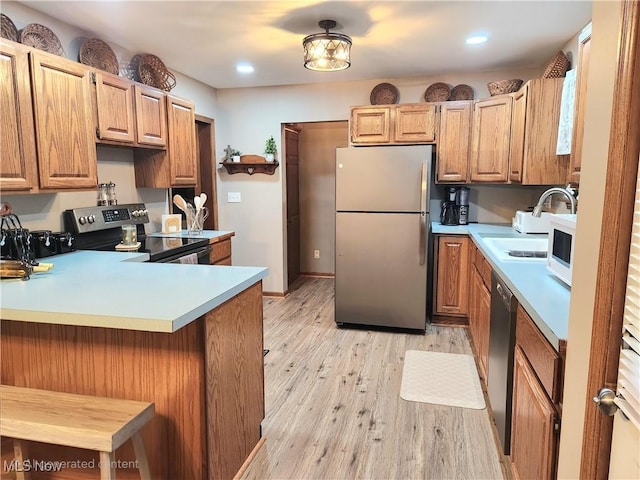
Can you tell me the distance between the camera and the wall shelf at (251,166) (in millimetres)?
4578

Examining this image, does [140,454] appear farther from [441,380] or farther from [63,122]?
[441,380]

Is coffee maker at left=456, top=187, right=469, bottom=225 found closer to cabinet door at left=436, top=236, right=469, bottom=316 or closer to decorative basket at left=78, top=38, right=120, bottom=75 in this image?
cabinet door at left=436, top=236, right=469, bottom=316

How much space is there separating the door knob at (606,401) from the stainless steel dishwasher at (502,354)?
35.1 inches

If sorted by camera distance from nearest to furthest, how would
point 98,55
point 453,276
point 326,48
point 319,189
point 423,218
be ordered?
point 326,48 < point 98,55 < point 423,218 < point 453,276 < point 319,189

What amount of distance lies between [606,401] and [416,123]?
324cm

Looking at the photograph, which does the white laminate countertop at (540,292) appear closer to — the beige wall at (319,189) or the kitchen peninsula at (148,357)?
the kitchen peninsula at (148,357)

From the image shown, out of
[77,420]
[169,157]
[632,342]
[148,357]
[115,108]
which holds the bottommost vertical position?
[77,420]

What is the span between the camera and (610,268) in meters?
0.87

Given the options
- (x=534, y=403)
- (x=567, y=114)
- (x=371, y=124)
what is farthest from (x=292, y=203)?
(x=534, y=403)

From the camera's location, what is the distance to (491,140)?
358 centimetres

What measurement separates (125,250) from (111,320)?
5.23 feet

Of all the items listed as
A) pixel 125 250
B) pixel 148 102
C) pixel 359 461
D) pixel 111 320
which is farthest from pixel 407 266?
pixel 111 320

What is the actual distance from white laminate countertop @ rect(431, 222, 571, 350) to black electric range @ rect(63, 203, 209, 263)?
2058 mm

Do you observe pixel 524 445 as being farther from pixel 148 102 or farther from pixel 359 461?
pixel 148 102
